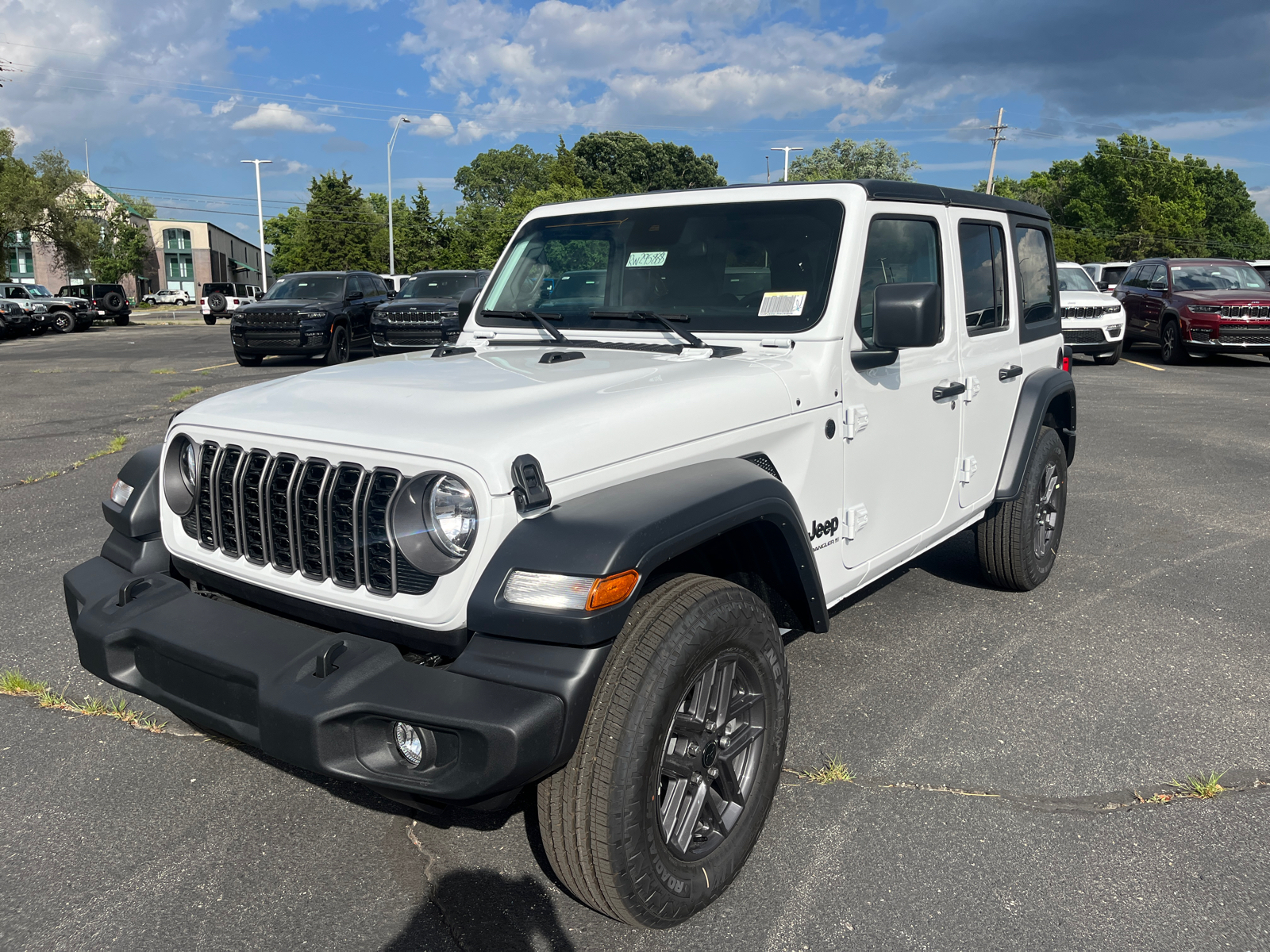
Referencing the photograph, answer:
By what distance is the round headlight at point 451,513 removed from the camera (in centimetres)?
230

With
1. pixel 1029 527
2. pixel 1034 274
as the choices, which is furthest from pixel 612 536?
pixel 1034 274

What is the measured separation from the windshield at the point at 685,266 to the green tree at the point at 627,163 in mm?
76286

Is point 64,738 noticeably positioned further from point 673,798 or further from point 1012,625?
point 1012,625

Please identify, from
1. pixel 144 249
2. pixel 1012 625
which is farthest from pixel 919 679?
pixel 144 249

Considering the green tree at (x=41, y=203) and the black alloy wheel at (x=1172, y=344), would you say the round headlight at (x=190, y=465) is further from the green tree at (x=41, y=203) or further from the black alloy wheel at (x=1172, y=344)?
the green tree at (x=41, y=203)

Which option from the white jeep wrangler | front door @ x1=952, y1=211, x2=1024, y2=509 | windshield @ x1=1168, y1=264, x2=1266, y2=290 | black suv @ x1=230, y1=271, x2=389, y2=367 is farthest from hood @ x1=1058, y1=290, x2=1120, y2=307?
the white jeep wrangler

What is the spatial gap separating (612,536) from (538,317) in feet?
6.14

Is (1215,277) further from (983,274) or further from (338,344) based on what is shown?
(983,274)

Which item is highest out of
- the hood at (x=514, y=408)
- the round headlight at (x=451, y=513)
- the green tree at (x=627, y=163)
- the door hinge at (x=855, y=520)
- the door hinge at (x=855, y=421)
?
the green tree at (x=627, y=163)

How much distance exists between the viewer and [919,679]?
402 cm

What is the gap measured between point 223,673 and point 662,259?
2.16 metres

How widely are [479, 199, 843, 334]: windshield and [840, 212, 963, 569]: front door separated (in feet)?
0.66

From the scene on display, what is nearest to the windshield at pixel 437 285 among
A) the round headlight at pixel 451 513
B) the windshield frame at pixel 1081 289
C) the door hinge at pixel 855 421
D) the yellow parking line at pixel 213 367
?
the yellow parking line at pixel 213 367

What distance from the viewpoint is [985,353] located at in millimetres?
4316
